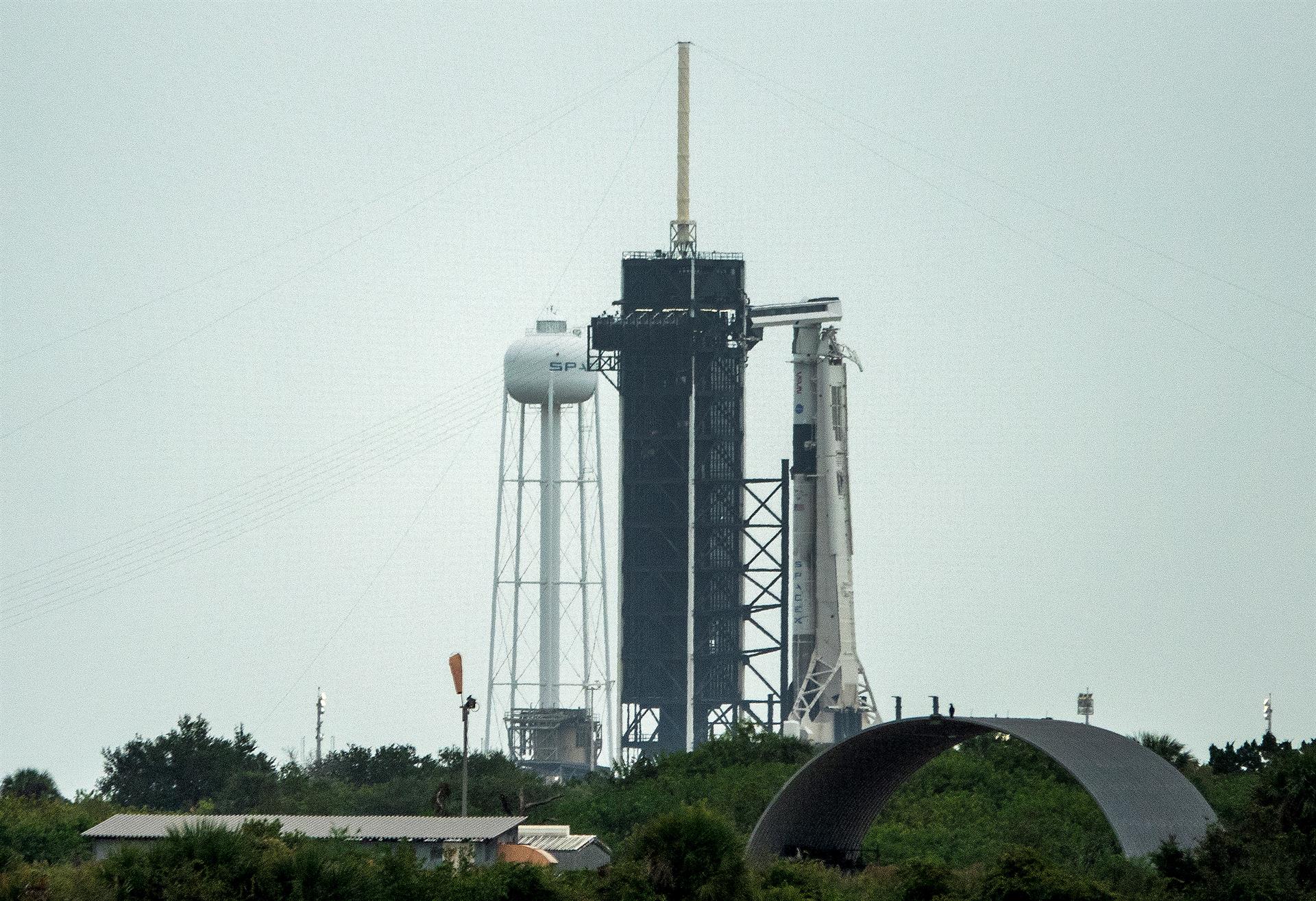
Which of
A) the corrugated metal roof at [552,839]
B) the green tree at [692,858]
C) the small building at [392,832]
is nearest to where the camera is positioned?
the green tree at [692,858]

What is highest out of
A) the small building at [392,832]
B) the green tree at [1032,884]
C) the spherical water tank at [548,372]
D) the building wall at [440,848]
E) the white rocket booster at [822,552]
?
the spherical water tank at [548,372]

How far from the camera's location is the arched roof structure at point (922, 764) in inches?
2115

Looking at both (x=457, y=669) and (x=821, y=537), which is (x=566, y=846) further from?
(x=821, y=537)

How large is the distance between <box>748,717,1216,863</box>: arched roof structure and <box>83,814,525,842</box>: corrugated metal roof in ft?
25.5

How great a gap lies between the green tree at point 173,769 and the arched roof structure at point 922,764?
181 feet

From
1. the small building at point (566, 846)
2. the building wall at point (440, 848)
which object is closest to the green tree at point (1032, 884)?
the building wall at point (440, 848)

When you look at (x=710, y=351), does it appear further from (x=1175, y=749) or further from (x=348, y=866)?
(x=348, y=866)

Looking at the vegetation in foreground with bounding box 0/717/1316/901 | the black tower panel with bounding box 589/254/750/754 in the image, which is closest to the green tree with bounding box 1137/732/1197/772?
the vegetation in foreground with bounding box 0/717/1316/901

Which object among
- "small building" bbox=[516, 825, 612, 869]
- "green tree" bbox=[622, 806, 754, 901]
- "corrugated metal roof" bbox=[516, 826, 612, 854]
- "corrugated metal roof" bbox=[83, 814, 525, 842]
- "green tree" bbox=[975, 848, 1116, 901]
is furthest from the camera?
"corrugated metal roof" bbox=[516, 826, 612, 854]

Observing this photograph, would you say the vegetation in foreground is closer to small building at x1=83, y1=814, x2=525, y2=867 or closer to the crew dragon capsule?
small building at x1=83, y1=814, x2=525, y2=867

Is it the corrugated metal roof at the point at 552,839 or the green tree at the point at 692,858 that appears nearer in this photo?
the green tree at the point at 692,858

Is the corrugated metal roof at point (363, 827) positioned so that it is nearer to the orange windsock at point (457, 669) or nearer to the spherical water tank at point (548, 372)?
the orange windsock at point (457, 669)

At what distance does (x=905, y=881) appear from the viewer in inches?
2111

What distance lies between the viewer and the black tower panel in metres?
131
